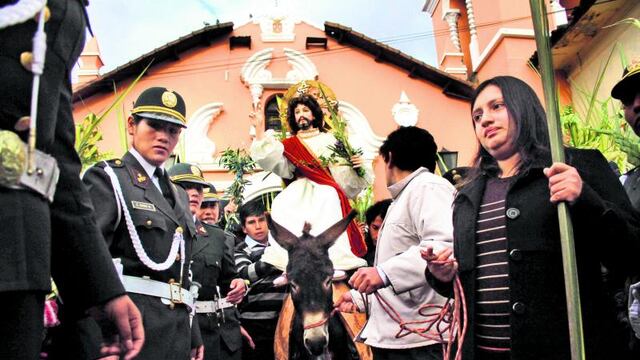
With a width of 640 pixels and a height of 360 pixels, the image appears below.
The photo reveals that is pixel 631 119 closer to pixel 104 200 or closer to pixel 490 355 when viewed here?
pixel 490 355

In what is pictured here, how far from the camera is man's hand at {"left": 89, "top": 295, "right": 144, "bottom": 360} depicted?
169 cm

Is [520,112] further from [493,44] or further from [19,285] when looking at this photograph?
[493,44]

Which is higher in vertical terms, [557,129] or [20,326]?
[557,129]

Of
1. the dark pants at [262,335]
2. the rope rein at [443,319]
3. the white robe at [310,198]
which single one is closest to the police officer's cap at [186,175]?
the white robe at [310,198]

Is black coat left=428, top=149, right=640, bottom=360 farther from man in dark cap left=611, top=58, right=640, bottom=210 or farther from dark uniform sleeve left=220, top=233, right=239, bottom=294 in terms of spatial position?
dark uniform sleeve left=220, top=233, right=239, bottom=294

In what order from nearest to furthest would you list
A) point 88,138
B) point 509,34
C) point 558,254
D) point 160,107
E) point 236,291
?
point 558,254 < point 160,107 < point 88,138 < point 236,291 < point 509,34

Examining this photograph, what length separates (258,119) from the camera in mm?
17125

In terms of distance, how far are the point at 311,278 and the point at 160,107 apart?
1.47m

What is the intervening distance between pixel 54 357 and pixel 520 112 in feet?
7.80

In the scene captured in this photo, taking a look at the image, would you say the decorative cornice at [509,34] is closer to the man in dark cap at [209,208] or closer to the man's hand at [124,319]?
the man in dark cap at [209,208]

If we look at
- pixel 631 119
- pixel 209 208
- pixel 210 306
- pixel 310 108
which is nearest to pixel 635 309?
pixel 631 119

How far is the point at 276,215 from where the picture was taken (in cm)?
536

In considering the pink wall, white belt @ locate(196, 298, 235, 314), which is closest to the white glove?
white belt @ locate(196, 298, 235, 314)

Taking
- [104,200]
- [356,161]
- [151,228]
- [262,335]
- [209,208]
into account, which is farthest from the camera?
[209,208]
